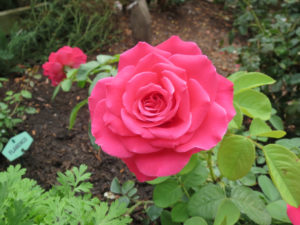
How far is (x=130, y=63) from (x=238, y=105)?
0.96 feet

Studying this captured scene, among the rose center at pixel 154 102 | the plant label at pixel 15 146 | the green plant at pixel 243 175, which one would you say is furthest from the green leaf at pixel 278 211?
the plant label at pixel 15 146

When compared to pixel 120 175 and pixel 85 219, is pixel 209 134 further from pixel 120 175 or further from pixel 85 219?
pixel 120 175

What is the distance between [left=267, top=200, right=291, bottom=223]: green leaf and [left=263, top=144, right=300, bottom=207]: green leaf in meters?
0.20

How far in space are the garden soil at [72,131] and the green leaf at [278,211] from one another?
60cm

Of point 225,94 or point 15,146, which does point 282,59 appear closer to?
point 225,94

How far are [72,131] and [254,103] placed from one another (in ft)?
3.94

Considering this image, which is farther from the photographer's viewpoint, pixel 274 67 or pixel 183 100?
pixel 274 67

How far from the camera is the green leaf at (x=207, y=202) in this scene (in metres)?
0.72

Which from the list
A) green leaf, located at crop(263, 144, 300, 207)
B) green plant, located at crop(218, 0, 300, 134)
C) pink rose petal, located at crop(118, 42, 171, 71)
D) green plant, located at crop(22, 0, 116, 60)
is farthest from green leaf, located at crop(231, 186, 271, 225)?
green plant, located at crop(22, 0, 116, 60)

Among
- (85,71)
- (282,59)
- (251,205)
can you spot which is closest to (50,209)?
(85,71)

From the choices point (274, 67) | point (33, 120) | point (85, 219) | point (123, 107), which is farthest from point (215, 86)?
point (33, 120)

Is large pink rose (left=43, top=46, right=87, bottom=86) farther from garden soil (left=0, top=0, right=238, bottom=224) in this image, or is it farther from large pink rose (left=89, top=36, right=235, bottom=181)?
large pink rose (left=89, top=36, right=235, bottom=181)

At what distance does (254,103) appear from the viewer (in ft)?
2.28

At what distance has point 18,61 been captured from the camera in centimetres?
197
